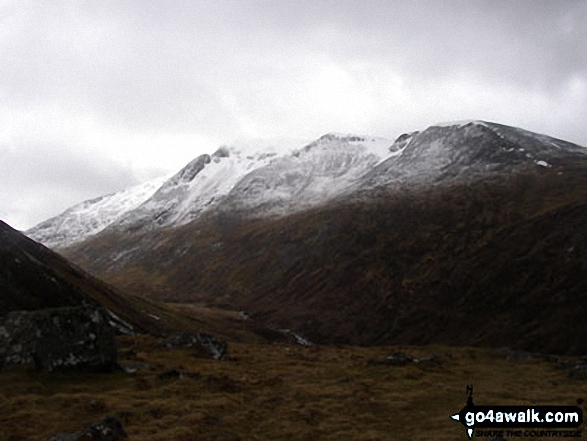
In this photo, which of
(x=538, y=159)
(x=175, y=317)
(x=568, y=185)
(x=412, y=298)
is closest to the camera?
(x=175, y=317)

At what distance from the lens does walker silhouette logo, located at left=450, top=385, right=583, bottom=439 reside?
24.5 metres

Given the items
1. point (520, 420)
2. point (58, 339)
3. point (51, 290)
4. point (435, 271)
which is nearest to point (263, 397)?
point (58, 339)

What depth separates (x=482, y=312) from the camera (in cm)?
10650

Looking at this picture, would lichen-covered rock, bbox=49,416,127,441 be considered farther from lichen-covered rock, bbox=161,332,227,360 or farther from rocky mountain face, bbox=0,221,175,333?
rocky mountain face, bbox=0,221,175,333

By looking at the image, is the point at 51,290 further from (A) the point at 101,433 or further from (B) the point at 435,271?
(B) the point at 435,271

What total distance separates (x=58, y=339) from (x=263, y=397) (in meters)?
12.9

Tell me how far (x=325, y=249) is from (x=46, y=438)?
146251 millimetres

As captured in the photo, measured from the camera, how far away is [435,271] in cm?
12769

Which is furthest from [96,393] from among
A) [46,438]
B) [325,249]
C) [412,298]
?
[325,249]

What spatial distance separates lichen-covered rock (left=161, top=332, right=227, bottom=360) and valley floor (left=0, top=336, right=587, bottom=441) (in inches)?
53.9

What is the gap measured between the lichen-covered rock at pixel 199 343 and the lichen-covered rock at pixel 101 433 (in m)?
24.1

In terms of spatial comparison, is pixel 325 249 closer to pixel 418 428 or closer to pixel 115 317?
pixel 115 317

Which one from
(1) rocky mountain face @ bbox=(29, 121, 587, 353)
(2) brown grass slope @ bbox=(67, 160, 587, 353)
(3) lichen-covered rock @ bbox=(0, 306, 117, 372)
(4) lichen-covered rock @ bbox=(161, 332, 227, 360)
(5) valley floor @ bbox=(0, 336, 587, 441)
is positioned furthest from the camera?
(1) rocky mountain face @ bbox=(29, 121, 587, 353)

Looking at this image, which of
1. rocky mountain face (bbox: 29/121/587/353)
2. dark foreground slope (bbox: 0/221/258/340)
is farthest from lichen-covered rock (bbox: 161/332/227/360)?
rocky mountain face (bbox: 29/121/587/353)
